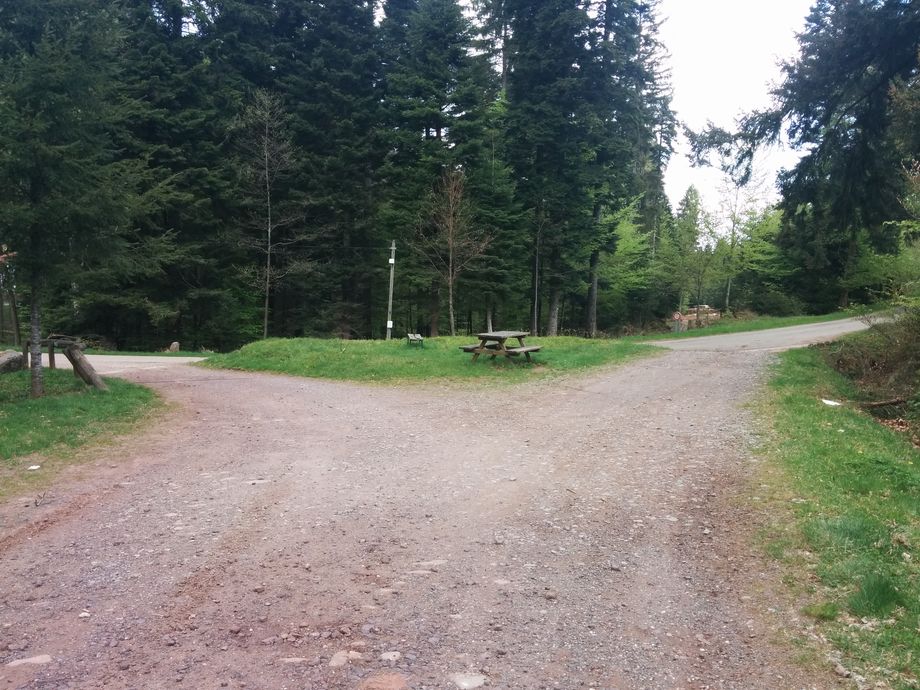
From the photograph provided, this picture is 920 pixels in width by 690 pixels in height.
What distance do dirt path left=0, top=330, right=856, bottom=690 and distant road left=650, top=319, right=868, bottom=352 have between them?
9640mm

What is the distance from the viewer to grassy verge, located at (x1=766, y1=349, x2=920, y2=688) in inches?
126

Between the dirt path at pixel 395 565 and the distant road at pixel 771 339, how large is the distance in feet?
31.6

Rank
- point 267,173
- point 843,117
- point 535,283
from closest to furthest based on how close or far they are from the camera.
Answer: point 843,117 → point 267,173 → point 535,283

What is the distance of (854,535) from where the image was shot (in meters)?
4.40

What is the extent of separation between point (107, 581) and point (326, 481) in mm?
2332

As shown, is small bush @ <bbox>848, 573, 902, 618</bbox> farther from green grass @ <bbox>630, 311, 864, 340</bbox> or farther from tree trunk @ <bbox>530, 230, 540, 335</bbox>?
tree trunk @ <bbox>530, 230, 540, 335</bbox>

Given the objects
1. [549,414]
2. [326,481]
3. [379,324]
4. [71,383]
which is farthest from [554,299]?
[326,481]

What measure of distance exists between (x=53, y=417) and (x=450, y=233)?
1519 cm

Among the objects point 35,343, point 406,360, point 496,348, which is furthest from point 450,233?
point 35,343

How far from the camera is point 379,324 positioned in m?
29.9

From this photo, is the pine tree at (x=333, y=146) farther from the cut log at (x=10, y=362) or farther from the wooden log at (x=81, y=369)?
the wooden log at (x=81, y=369)

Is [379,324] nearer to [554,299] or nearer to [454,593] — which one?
[554,299]

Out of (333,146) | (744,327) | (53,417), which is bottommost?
(53,417)

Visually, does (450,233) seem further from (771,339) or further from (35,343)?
(35,343)
